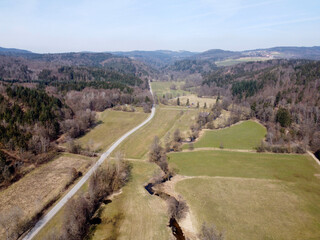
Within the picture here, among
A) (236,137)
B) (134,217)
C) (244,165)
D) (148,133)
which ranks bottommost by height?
(244,165)

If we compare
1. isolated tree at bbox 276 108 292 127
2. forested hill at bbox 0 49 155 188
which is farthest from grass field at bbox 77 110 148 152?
isolated tree at bbox 276 108 292 127

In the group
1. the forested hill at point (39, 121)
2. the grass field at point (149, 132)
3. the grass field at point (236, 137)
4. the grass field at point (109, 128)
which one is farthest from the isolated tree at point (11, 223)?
the grass field at point (236, 137)

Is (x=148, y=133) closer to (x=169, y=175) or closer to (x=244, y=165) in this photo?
(x=169, y=175)

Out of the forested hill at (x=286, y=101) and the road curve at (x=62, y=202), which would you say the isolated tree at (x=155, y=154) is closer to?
the road curve at (x=62, y=202)

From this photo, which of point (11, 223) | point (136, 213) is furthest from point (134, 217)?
point (11, 223)

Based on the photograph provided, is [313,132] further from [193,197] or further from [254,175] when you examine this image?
[193,197]

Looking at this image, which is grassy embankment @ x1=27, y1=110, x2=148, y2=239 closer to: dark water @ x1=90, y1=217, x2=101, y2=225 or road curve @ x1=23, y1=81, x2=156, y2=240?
road curve @ x1=23, y1=81, x2=156, y2=240
